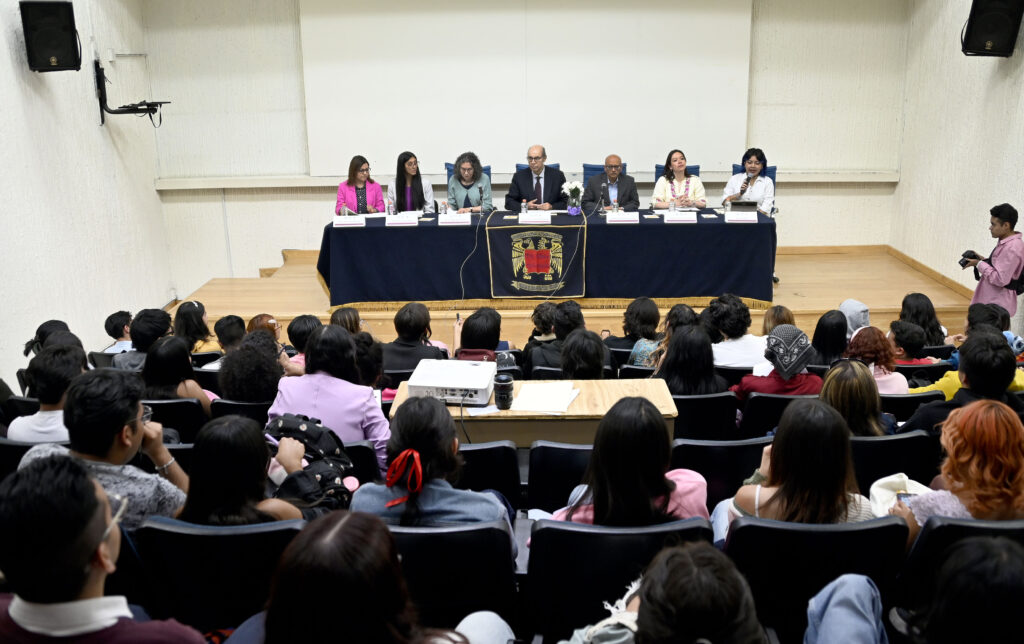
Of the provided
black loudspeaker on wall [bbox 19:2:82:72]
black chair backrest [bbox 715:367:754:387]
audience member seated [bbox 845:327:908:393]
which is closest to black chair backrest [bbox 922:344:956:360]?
audience member seated [bbox 845:327:908:393]

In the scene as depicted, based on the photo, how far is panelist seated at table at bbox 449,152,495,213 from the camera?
271 inches

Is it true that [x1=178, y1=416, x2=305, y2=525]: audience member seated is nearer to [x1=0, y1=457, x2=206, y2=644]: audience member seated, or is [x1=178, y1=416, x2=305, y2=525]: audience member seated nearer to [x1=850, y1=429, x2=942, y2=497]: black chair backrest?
[x1=0, y1=457, x2=206, y2=644]: audience member seated

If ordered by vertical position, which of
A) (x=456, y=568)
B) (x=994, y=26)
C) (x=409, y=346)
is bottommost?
(x=456, y=568)

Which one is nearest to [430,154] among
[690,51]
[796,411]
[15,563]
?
[690,51]

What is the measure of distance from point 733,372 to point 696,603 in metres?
2.66

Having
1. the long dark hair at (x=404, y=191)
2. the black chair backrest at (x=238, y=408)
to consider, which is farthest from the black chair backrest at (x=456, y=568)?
the long dark hair at (x=404, y=191)

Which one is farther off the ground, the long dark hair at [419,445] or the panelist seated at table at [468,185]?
the panelist seated at table at [468,185]

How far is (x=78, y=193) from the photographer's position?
6.52 meters

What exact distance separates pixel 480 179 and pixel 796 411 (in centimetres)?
516

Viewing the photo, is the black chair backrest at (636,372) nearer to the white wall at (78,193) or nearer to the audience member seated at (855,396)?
the audience member seated at (855,396)

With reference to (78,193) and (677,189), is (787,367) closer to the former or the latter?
(677,189)

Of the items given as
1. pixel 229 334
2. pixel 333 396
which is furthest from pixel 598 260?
pixel 333 396

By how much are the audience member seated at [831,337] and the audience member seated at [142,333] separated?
308 cm

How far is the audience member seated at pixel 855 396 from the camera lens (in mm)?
2729
